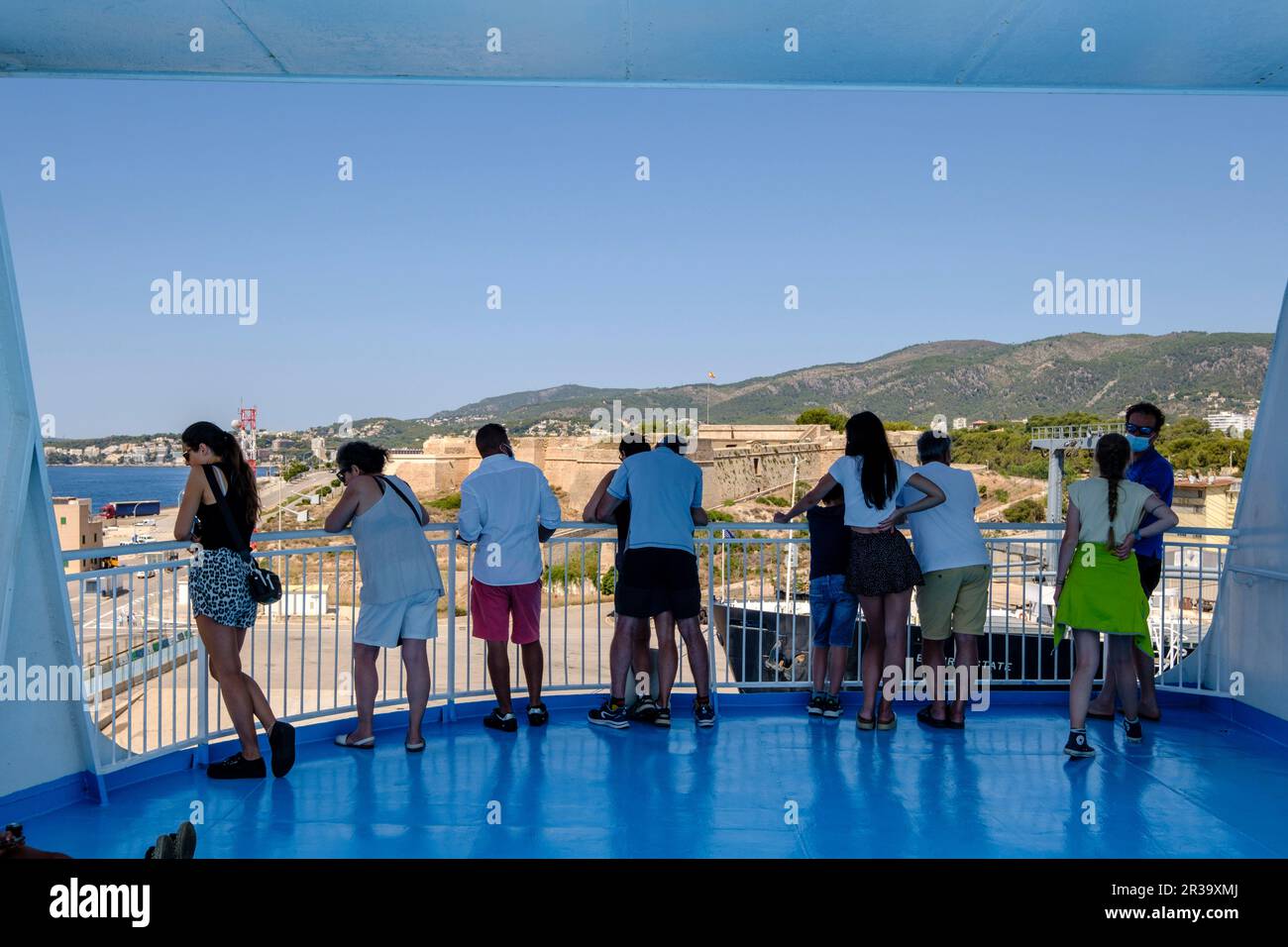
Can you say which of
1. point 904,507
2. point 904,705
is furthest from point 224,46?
point 904,705

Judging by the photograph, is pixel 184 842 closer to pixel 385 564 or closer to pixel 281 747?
pixel 281 747

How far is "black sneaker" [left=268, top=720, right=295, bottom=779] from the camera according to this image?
3.56 metres

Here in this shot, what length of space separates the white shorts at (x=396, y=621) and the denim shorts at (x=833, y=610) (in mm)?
1801

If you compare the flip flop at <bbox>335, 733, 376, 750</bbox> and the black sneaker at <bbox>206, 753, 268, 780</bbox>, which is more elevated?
the black sneaker at <bbox>206, 753, 268, 780</bbox>

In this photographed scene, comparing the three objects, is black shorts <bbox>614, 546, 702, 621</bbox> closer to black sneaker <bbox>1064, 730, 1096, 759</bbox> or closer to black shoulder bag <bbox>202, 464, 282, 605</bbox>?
black shoulder bag <bbox>202, 464, 282, 605</bbox>

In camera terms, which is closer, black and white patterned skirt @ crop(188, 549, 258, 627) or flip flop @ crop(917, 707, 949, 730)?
black and white patterned skirt @ crop(188, 549, 258, 627)

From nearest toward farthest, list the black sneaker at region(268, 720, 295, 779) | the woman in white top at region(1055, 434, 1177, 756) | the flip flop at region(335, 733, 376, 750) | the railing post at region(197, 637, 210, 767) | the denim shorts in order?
the black sneaker at region(268, 720, 295, 779) → the railing post at region(197, 637, 210, 767) → the woman in white top at region(1055, 434, 1177, 756) → the flip flop at region(335, 733, 376, 750) → the denim shorts

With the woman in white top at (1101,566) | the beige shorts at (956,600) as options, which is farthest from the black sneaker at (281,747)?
the woman in white top at (1101,566)

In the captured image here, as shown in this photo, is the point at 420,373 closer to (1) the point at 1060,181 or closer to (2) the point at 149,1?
(1) the point at 1060,181

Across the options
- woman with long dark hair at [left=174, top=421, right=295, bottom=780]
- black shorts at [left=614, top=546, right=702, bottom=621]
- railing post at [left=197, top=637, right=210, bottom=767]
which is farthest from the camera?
black shorts at [left=614, top=546, right=702, bottom=621]

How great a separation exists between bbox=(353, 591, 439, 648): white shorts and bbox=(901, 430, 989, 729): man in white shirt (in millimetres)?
2235

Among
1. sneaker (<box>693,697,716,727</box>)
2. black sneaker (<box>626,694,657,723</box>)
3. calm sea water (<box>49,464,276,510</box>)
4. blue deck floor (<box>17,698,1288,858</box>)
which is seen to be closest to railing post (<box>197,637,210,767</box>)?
blue deck floor (<box>17,698,1288,858</box>)

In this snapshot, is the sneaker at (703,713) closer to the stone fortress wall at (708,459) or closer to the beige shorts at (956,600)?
the beige shorts at (956,600)
